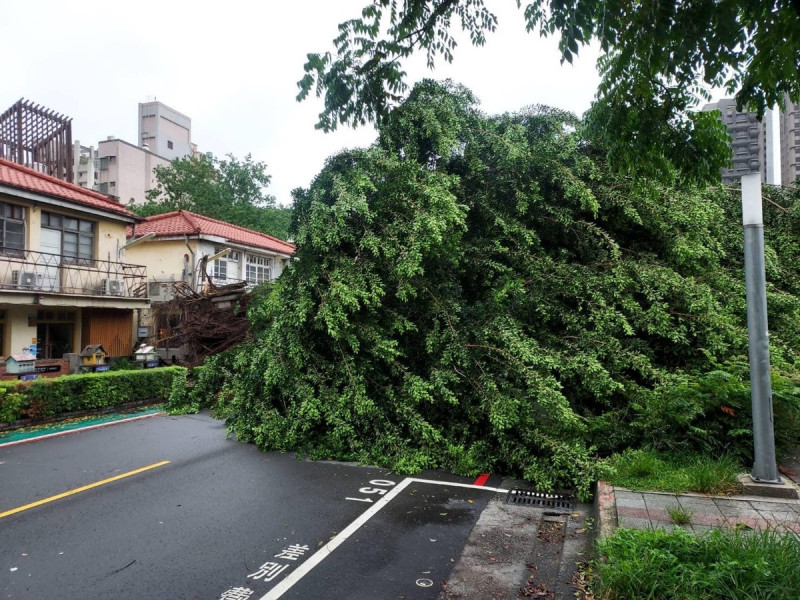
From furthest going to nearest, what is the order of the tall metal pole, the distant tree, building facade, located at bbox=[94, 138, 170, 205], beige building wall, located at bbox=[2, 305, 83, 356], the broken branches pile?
building facade, located at bbox=[94, 138, 170, 205] < the distant tree < the broken branches pile < beige building wall, located at bbox=[2, 305, 83, 356] < the tall metal pole

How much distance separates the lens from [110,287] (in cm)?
1733

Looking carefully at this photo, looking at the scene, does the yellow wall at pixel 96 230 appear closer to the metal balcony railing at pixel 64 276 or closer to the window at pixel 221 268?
the metal balcony railing at pixel 64 276

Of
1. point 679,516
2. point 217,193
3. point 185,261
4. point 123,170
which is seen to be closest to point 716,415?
point 679,516

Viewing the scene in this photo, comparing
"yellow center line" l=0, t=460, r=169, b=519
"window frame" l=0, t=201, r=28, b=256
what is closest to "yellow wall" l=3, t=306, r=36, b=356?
"window frame" l=0, t=201, r=28, b=256

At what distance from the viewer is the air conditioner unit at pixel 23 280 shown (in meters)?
14.4

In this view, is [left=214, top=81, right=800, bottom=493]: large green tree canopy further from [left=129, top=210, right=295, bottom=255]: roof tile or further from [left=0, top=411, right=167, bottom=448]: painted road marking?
[left=129, top=210, right=295, bottom=255]: roof tile

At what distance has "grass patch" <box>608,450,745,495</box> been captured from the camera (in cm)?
509

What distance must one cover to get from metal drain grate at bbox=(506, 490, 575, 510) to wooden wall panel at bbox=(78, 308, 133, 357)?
54.6 feet

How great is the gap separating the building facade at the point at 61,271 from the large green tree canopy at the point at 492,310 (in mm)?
9782

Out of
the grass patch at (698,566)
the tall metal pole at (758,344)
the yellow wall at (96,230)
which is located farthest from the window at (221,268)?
the grass patch at (698,566)

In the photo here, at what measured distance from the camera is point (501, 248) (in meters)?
8.43

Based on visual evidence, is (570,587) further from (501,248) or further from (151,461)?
(151,461)

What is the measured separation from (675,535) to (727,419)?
117 inches

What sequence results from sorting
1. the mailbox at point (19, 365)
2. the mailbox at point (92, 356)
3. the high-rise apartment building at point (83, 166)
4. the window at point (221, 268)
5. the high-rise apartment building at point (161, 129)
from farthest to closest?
the high-rise apartment building at point (83, 166) < the high-rise apartment building at point (161, 129) < the window at point (221, 268) < the mailbox at point (92, 356) < the mailbox at point (19, 365)
